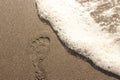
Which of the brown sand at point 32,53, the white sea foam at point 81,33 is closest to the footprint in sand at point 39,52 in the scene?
the brown sand at point 32,53

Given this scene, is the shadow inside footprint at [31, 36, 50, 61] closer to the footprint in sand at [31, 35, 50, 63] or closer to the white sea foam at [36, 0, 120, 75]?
the footprint in sand at [31, 35, 50, 63]

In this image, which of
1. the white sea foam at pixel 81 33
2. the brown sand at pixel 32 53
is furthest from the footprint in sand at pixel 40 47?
the white sea foam at pixel 81 33

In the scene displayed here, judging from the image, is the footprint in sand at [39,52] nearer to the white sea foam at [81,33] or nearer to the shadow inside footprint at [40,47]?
Answer: the shadow inside footprint at [40,47]

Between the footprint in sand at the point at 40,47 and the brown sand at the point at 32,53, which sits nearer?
the brown sand at the point at 32,53

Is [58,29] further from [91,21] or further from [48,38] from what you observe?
[91,21]

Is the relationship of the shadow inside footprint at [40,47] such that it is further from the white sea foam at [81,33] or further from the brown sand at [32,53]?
the white sea foam at [81,33]

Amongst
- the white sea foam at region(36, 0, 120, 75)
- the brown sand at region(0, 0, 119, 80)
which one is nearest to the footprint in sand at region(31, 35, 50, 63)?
the brown sand at region(0, 0, 119, 80)

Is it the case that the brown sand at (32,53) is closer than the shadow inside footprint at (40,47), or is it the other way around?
the brown sand at (32,53)

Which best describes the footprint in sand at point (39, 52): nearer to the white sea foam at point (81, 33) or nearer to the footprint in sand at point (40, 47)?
the footprint in sand at point (40, 47)
